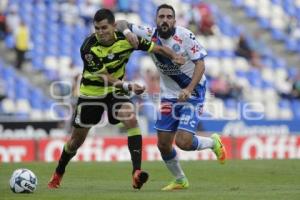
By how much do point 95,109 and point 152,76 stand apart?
12465mm

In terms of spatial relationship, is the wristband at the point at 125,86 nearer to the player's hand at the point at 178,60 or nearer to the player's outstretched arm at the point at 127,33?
the player's outstretched arm at the point at 127,33

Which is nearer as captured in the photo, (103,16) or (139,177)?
(139,177)

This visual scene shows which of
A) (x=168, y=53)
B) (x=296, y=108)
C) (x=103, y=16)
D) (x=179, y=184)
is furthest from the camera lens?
(x=296, y=108)

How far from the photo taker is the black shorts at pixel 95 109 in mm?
10977

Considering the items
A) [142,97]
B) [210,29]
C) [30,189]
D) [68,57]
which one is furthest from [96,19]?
[210,29]

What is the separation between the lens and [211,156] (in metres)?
20.5

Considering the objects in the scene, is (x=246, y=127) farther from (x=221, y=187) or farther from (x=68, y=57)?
(x=221, y=187)

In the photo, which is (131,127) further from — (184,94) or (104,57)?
(104,57)

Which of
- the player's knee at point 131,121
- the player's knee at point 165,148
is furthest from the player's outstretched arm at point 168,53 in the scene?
the player's knee at point 165,148

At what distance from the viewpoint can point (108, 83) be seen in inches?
429

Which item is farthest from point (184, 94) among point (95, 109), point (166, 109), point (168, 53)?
point (95, 109)

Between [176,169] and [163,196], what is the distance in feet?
4.67

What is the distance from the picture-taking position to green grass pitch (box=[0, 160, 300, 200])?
9.95 metres

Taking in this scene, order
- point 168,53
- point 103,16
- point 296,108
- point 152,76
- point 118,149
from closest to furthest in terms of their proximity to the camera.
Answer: point 103,16, point 168,53, point 118,149, point 152,76, point 296,108
